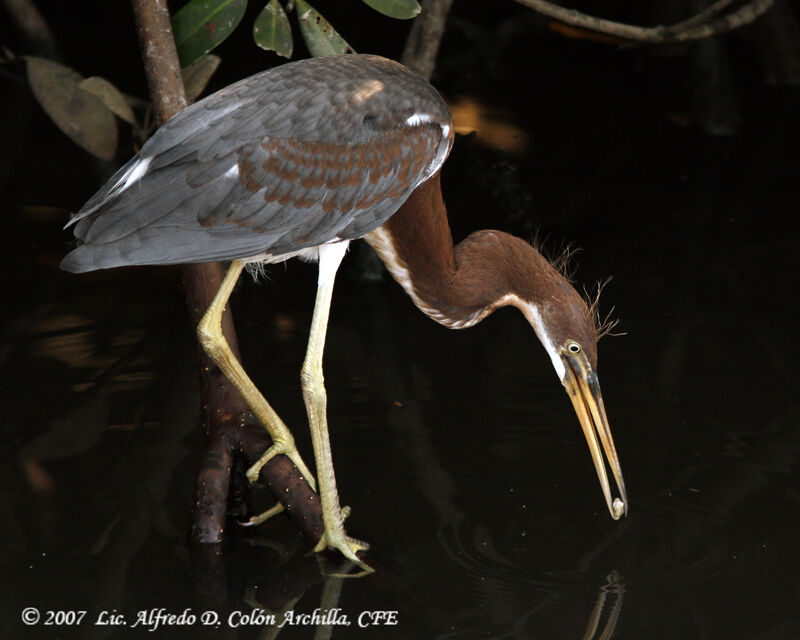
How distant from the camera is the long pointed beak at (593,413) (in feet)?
12.0

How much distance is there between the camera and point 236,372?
3641mm

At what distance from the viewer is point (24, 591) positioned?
3.37 metres

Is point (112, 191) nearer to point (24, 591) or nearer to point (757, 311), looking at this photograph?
point (24, 591)

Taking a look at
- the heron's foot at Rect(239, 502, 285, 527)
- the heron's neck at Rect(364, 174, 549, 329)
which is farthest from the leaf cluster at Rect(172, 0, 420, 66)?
the heron's foot at Rect(239, 502, 285, 527)

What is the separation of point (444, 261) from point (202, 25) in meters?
1.31

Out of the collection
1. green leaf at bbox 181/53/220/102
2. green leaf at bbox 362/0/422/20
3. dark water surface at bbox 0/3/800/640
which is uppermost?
green leaf at bbox 362/0/422/20

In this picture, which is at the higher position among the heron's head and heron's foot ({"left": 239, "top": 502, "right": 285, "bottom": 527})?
the heron's head

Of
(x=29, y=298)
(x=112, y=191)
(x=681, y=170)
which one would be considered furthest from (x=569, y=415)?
(x=681, y=170)

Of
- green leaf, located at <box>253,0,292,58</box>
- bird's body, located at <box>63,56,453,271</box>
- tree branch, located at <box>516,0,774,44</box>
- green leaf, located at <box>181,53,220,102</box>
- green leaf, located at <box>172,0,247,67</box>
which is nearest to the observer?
bird's body, located at <box>63,56,453,271</box>

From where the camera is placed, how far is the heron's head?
368 centimetres

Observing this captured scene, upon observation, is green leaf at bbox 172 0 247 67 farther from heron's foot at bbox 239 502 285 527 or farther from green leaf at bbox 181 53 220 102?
heron's foot at bbox 239 502 285 527

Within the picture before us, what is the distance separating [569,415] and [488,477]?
0.62 meters

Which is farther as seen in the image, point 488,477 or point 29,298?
point 29,298

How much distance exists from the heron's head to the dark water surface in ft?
0.74
